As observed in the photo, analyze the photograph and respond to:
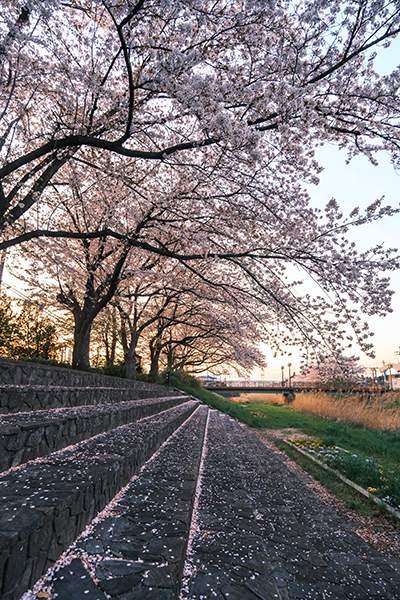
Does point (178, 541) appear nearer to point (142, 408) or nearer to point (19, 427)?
point (19, 427)

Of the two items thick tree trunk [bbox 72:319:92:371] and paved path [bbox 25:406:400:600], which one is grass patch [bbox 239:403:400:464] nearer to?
paved path [bbox 25:406:400:600]

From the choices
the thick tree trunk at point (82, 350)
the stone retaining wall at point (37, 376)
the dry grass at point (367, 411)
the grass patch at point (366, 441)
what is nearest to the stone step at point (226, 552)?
the stone retaining wall at point (37, 376)

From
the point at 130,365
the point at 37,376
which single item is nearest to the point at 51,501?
the point at 37,376

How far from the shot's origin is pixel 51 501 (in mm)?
1516

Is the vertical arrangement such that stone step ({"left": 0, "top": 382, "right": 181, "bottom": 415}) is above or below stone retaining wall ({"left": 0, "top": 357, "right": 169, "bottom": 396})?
below

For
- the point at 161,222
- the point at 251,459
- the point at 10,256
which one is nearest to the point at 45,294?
the point at 10,256

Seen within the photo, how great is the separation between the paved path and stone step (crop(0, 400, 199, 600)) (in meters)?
0.10

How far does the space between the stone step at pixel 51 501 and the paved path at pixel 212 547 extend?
0.34 feet

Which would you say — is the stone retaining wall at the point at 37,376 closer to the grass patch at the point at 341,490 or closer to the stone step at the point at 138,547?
the stone step at the point at 138,547

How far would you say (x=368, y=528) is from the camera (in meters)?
3.94

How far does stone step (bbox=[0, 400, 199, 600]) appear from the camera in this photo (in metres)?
1.19

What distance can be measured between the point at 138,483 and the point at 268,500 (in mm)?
2026

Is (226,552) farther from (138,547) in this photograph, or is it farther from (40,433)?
(40,433)

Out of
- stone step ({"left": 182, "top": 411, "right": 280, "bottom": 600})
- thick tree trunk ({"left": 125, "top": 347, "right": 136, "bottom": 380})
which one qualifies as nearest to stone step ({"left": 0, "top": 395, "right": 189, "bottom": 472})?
stone step ({"left": 182, "top": 411, "right": 280, "bottom": 600})
